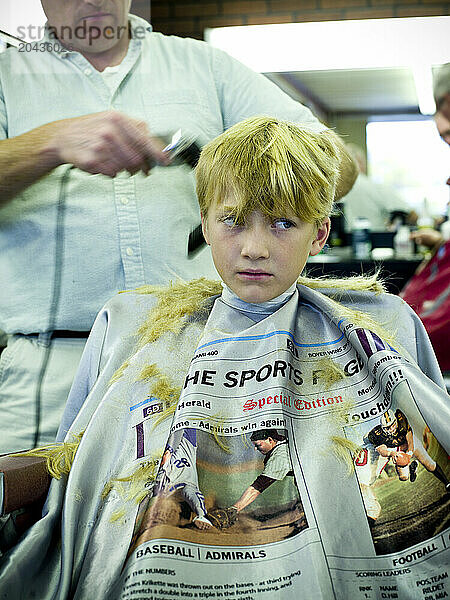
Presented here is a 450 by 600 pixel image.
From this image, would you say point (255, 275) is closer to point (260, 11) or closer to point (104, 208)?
point (104, 208)

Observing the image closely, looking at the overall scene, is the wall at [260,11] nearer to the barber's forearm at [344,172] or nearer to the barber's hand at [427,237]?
the barber's forearm at [344,172]

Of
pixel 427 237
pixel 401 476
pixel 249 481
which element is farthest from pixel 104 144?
pixel 427 237

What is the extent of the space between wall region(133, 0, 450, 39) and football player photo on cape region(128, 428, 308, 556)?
1.15 metres

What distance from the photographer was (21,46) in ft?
5.09

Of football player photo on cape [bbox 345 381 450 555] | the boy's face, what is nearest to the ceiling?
the boy's face

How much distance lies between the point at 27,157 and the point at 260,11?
788mm

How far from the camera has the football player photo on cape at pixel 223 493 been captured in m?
1.02

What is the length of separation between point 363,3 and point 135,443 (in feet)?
4.25

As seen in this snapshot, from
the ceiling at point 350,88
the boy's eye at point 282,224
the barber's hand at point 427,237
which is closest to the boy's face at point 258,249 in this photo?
the boy's eye at point 282,224

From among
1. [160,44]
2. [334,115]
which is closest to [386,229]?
[334,115]

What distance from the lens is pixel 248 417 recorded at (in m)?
1.17

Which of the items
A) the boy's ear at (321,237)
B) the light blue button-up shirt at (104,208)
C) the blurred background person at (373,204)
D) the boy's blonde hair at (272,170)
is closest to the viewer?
the boy's blonde hair at (272,170)

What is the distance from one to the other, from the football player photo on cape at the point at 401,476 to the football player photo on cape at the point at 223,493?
0.14 metres

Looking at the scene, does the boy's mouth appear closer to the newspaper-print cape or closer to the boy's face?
the boy's face
